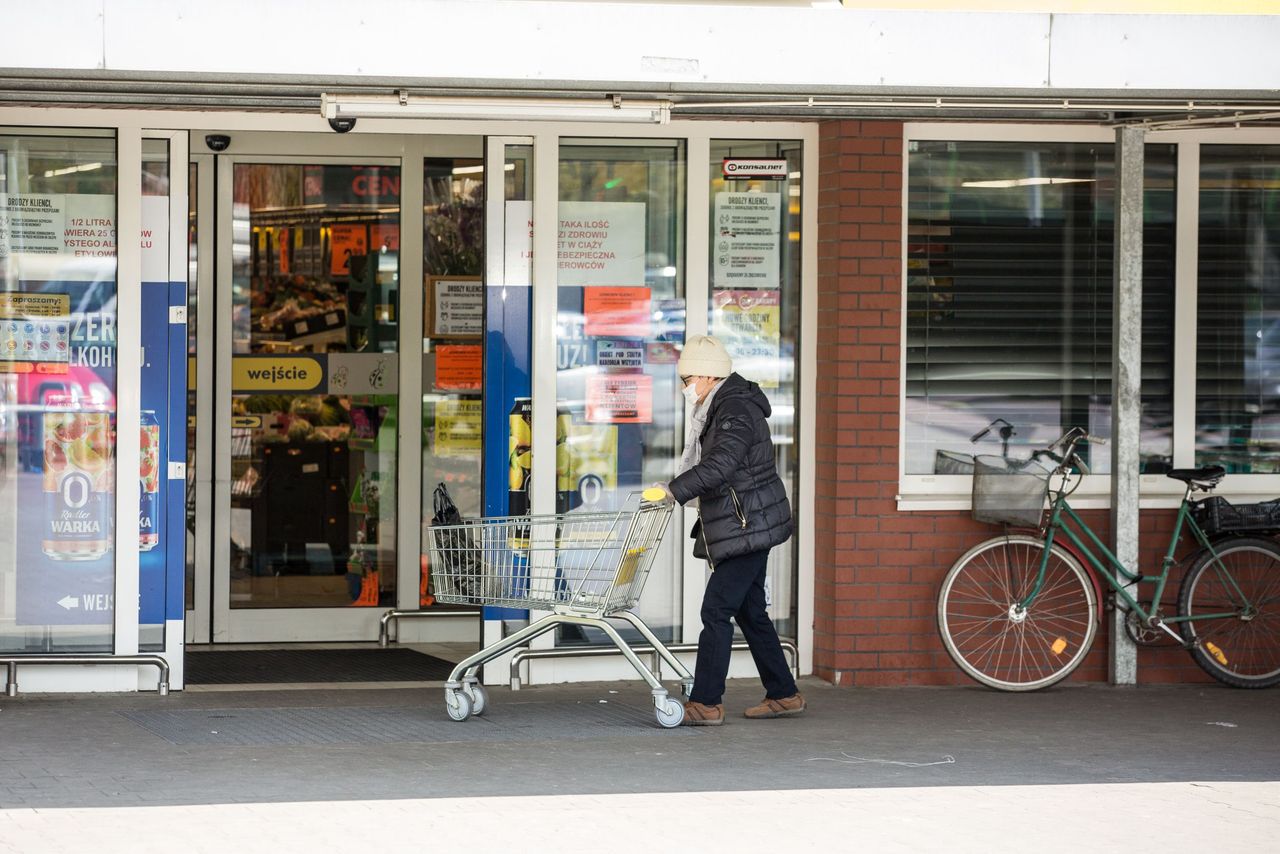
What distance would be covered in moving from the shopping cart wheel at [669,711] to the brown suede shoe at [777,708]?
45cm

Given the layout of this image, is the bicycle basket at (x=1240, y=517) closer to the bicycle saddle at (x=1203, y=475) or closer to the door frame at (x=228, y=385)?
the bicycle saddle at (x=1203, y=475)

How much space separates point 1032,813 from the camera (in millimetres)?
6387

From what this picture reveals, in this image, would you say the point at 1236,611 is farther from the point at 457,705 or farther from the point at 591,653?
the point at 457,705

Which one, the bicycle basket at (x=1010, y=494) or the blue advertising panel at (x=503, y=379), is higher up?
the blue advertising panel at (x=503, y=379)

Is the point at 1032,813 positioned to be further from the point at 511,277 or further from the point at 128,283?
the point at 128,283

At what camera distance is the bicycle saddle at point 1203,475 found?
9.07 metres

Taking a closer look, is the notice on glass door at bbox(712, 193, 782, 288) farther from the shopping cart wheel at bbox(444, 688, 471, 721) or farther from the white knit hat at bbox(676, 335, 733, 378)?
the shopping cart wheel at bbox(444, 688, 471, 721)

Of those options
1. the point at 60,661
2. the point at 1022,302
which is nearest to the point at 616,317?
the point at 1022,302

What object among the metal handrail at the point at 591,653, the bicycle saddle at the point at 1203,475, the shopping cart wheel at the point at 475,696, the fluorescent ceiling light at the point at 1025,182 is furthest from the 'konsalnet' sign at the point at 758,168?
the shopping cart wheel at the point at 475,696

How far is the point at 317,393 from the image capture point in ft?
35.1

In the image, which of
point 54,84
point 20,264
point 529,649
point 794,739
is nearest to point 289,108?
point 54,84

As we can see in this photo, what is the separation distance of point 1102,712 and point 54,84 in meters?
5.68

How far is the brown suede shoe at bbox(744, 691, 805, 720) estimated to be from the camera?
8.23m

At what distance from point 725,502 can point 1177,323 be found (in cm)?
310
